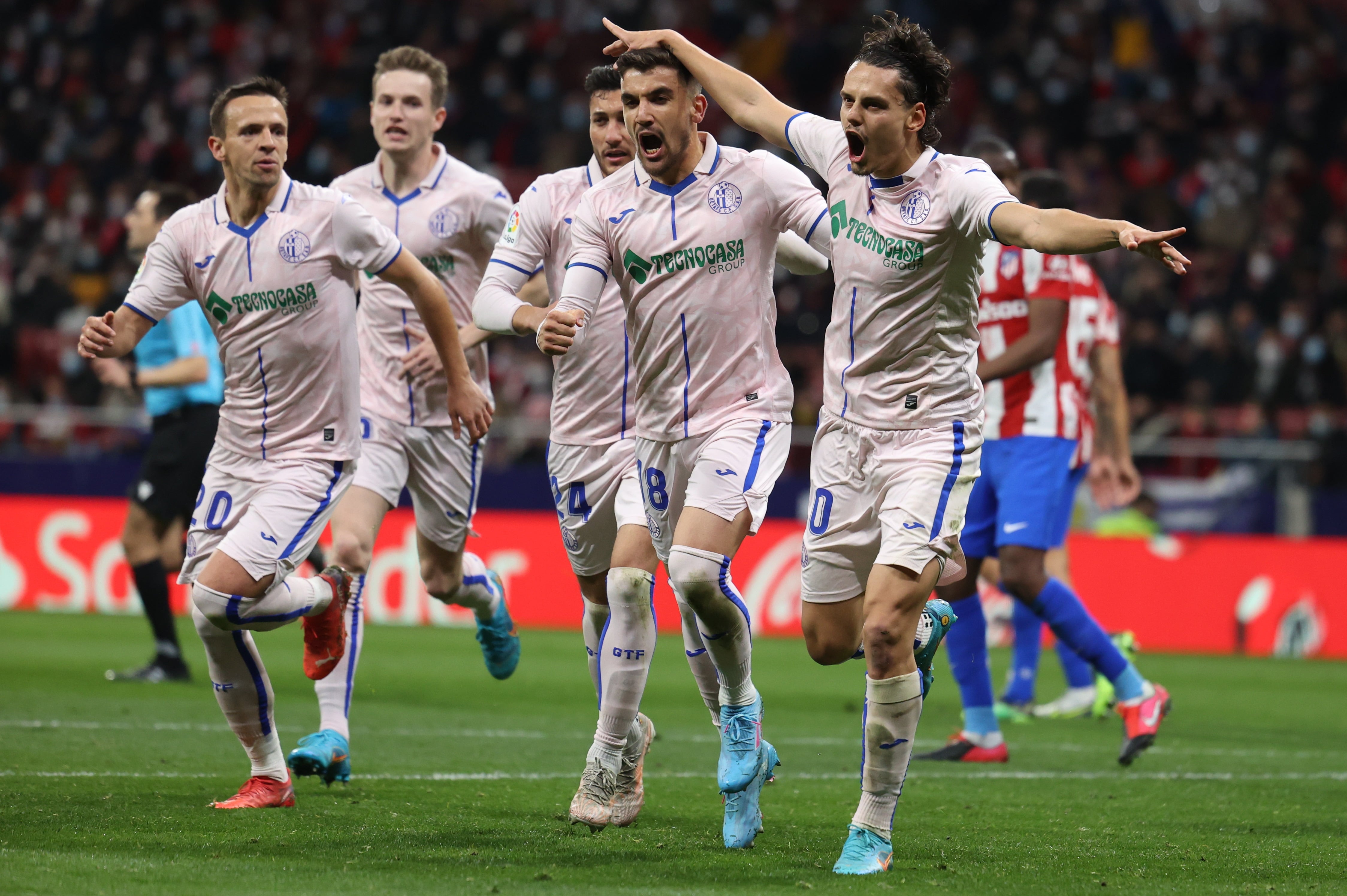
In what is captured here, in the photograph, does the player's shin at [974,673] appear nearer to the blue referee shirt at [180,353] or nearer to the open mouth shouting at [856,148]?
the open mouth shouting at [856,148]

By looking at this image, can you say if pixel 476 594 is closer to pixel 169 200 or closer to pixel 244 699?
pixel 244 699

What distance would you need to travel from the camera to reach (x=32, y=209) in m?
22.2

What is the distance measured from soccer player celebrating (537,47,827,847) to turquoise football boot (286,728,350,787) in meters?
1.20

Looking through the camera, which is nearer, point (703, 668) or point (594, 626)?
point (703, 668)

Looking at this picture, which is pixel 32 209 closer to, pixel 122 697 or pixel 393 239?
pixel 122 697

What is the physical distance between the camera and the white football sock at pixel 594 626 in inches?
267

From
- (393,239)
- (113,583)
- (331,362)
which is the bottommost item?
(113,583)

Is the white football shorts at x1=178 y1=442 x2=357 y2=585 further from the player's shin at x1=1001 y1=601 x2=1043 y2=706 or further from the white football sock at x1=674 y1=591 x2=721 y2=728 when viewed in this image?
the player's shin at x1=1001 y1=601 x2=1043 y2=706

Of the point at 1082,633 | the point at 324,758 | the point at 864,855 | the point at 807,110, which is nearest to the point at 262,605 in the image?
the point at 324,758

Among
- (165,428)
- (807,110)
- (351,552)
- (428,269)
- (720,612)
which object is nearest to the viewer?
(720,612)

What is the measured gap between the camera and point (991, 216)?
513 centimetres

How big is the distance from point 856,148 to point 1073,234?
0.94 meters

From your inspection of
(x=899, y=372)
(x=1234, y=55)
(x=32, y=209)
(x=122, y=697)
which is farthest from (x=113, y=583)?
A: (x=1234, y=55)

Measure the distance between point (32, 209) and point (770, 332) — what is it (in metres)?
18.5
